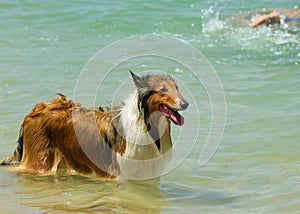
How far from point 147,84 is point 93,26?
8.99 m

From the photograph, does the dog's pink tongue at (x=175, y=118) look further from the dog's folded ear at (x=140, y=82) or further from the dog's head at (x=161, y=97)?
the dog's folded ear at (x=140, y=82)

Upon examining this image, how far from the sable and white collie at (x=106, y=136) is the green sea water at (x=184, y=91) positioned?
0.17 metres

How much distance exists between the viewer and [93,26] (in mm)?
14875

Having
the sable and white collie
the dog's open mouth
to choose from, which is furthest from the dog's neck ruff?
the dog's open mouth

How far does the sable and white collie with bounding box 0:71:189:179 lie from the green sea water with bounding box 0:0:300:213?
6.6 inches

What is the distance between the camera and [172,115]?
5988mm

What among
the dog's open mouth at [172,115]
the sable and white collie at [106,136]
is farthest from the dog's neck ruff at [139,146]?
the dog's open mouth at [172,115]

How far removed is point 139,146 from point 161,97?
0.56m

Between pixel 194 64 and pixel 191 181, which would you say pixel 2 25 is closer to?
pixel 194 64

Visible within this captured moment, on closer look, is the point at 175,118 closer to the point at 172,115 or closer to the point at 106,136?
the point at 172,115

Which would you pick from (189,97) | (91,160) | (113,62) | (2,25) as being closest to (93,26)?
(2,25)

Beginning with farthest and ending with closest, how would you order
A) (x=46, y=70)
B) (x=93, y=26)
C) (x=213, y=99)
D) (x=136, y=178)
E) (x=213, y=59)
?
(x=93, y=26) < (x=213, y=59) < (x=46, y=70) < (x=213, y=99) < (x=136, y=178)

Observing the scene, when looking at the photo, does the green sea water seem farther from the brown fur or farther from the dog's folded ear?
the dog's folded ear

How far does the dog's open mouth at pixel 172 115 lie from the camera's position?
235 inches
